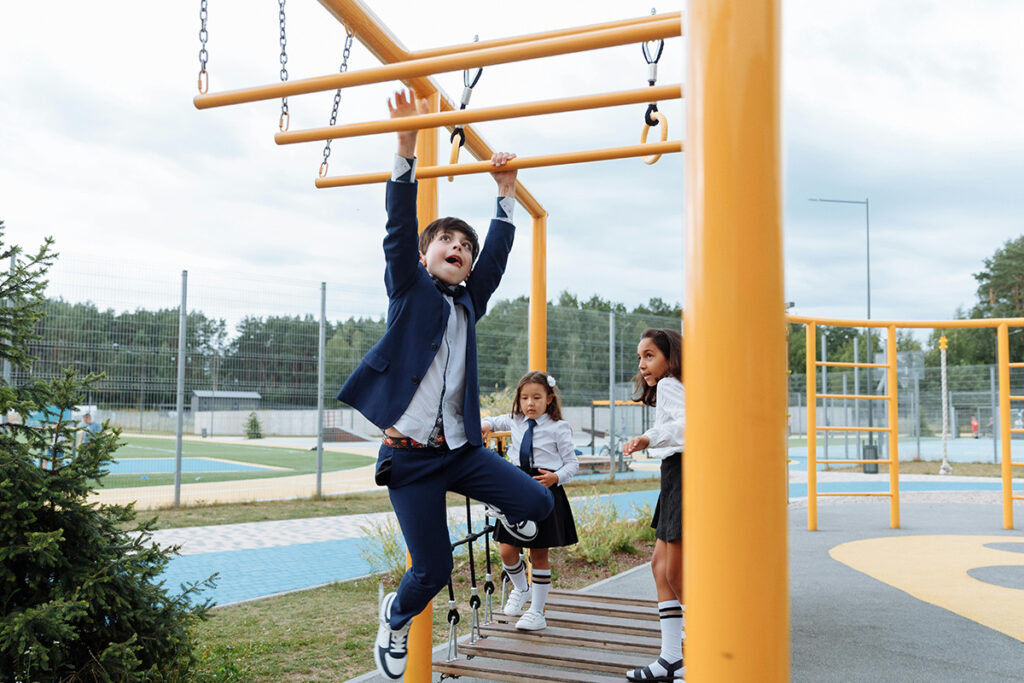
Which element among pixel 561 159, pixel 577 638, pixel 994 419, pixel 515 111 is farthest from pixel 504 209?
pixel 994 419

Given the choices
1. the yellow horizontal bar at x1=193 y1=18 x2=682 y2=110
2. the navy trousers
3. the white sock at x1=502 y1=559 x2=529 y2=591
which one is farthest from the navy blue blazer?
the white sock at x1=502 y1=559 x2=529 y2=591

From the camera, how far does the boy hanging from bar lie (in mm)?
2574

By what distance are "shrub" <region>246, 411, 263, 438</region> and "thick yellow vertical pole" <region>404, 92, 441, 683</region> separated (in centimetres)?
951

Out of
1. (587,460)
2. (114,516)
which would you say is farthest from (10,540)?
(587,460)

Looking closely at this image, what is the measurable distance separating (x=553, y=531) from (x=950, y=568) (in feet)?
12.2

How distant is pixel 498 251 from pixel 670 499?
1341 millimetres

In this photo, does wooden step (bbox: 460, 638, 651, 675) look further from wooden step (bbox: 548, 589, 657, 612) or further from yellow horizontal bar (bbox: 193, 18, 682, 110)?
yellow horizontal bar (bbox: 193, 18, 682, 110)

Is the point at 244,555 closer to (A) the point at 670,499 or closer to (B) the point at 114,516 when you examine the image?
(B) the point at 114,516

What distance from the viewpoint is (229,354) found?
10906mm

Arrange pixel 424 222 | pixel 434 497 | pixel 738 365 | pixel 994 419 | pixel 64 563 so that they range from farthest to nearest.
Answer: pixel 994 419 < pixel 424 222 < pixel 64 563 < pixel 434 497 < pixel 738 365

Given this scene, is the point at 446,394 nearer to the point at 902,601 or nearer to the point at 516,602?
the point at 516,602

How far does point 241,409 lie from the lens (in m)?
12.2

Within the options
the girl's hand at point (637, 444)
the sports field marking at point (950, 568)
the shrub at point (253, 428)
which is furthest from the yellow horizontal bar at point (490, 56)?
the shrub at point (253, 428)

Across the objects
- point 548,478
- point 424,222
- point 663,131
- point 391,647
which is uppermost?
point 663,131
